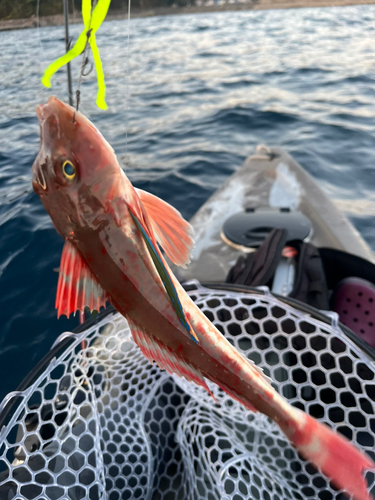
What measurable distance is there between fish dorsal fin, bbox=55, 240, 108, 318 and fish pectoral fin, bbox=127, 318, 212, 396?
0.18 m

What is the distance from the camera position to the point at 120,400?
2865 mm

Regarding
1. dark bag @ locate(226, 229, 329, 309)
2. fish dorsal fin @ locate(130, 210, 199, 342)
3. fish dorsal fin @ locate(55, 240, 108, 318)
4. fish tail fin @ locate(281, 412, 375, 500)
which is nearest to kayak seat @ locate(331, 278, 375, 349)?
dark bag @ locate(226, 229, 329, 309)

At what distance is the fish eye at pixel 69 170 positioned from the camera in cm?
148

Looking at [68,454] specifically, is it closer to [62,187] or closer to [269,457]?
[269,457]

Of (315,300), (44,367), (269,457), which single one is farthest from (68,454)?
(315,300)

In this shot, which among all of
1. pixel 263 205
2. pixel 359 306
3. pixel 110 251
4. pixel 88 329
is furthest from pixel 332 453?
pixel 263 205

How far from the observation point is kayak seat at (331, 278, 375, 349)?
340 centimetres

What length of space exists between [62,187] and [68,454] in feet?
5.66

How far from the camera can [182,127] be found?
10.3 meters

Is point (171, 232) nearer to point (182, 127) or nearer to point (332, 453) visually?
point (332, 453)

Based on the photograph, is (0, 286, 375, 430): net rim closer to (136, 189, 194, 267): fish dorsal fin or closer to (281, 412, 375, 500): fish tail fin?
(281, 412, 375, 500): fish tail fin

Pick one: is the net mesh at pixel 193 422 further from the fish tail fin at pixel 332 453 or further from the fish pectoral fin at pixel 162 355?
the fish pectoral fin at pixel 162 355

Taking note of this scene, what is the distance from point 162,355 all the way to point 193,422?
1.48m

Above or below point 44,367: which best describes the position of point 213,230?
below
